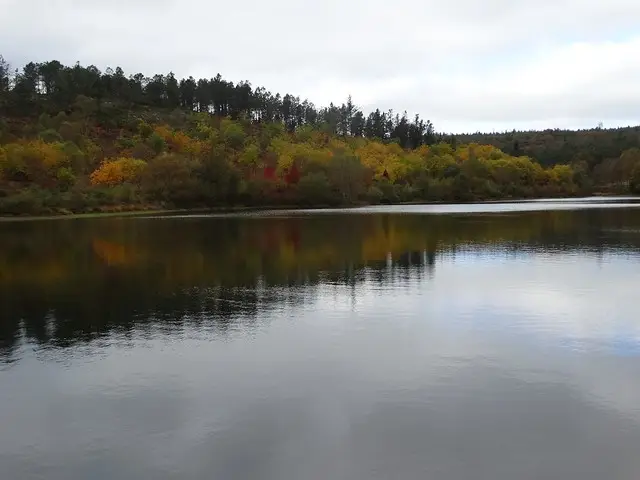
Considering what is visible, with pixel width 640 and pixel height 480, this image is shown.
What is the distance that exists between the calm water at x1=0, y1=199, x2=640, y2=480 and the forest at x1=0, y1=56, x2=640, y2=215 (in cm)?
6214

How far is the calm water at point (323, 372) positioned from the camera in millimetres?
9836

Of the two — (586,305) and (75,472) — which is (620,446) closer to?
(75,472)

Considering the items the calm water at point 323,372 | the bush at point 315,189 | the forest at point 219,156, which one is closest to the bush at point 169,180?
the forest at point 219,156

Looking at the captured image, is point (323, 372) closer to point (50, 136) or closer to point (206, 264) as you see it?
point (206, 264)

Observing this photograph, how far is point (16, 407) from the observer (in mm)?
12086

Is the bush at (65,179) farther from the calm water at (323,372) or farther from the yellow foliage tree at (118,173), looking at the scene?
the calm water at (323,372)

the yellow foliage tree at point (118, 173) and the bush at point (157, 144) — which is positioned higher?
the bush at point (157, 144)

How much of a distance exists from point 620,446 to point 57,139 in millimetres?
113506

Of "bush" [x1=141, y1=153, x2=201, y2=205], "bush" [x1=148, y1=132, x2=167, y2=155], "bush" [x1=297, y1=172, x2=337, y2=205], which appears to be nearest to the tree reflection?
"bush" [x1=141, y1=153, x2=201, y2=205]

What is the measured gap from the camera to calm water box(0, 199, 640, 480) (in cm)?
984

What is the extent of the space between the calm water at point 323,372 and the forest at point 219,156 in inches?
2446

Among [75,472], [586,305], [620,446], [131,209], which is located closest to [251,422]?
[75,472]

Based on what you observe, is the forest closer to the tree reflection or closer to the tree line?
the tree line

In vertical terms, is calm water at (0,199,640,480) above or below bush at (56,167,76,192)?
below
